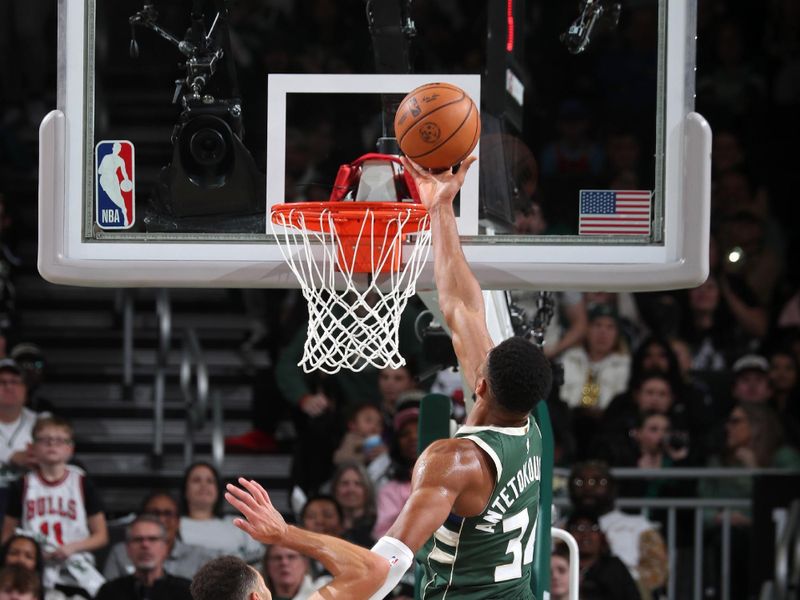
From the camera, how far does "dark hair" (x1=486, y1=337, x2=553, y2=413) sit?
4.17m

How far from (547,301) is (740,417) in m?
2.56

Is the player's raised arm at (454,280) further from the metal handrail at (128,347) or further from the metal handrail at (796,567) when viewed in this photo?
the metal handrail at (128,347)

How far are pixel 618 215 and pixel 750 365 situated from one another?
13.6 feet

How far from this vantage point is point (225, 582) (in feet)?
12.5

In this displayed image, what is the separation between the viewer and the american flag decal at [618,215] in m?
4.85

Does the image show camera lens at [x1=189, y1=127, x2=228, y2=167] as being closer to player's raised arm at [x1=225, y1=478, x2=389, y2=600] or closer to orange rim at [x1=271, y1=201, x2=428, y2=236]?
orange rim at [x1=271, y1=201, x2=428, y2=236]

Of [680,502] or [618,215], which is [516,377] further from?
[680,502]

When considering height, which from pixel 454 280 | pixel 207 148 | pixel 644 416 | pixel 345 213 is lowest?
pixel 644 416

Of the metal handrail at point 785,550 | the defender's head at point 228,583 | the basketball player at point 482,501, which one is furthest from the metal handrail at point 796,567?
the defender's head at point 228,583

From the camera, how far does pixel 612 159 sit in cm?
497

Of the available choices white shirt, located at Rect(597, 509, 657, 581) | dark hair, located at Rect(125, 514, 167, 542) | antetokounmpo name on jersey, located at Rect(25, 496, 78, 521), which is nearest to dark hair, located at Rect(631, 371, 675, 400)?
white shirt, located at Rect(597, 509, 657, 581)

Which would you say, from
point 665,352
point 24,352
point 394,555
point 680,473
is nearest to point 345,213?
point 394,555

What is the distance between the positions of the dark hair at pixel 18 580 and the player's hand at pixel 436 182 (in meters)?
3.19

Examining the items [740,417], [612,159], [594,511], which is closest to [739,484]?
[740,417]
